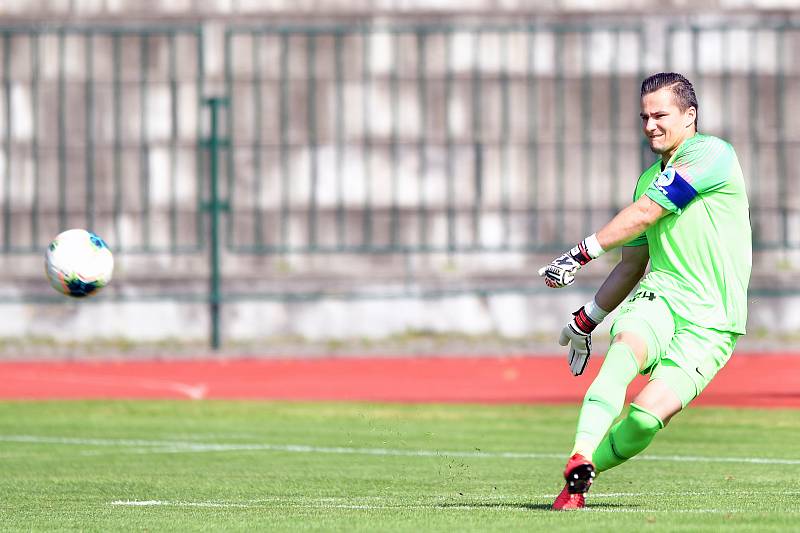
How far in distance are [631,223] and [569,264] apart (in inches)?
13.5

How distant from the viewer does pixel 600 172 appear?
2044 centimetres

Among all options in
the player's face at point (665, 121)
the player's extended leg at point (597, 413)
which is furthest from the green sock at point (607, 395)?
the player's face at point (665, 121)

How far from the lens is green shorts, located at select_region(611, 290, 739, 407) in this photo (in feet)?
25.0

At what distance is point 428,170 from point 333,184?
1057 mm

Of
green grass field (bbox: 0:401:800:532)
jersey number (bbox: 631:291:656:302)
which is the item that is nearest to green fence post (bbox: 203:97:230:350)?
green grass field (bbox: 0:401:800:532)

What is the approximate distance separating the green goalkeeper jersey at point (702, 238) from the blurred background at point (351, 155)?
12207 millimetres

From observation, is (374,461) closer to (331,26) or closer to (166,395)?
(166,395)

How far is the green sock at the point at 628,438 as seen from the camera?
24.7 ft

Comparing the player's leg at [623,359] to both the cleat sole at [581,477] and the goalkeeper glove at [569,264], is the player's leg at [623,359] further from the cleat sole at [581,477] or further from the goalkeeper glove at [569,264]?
the goalkeeper glove at [569,264]

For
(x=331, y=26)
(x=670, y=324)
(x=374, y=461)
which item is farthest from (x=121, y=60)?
(x=670, y=324)

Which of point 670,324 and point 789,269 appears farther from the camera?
point 789,269

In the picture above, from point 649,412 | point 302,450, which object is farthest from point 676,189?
point 302,450

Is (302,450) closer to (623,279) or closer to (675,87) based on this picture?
(623,279)

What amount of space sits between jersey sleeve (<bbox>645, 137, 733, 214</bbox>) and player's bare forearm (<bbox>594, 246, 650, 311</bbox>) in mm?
498
